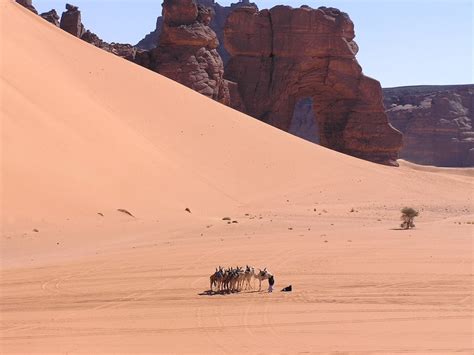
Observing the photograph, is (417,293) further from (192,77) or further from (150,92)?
(192,77)

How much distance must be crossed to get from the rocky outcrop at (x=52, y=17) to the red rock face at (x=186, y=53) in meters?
10.2

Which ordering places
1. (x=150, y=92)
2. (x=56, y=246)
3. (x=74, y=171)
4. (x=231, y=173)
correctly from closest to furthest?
(x=56, y=246) → (x=74, y=171) → (x=231, y=173) → (x=150, y=92)

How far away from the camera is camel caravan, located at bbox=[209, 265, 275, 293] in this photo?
9164 millimetres

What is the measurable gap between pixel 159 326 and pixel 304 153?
21279mm

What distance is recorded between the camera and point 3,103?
18594mm

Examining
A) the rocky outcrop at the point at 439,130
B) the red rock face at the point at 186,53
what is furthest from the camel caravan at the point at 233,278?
the rocky outcrop at the point at 439,130

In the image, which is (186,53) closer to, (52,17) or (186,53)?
(186,53)

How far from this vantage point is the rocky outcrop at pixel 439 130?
68.3 m

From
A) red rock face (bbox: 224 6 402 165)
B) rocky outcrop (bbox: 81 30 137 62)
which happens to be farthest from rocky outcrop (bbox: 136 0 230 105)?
red rock face (bbox: 224 6 402 165)

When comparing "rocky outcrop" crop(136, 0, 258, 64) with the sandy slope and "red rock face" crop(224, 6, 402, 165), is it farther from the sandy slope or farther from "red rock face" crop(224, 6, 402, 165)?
the sandy slope

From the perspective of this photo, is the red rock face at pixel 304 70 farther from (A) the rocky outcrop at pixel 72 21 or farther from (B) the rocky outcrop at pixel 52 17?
(B) the rocky outcrop at pixel 52 17

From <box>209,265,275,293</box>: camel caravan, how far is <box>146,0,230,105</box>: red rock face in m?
28.6

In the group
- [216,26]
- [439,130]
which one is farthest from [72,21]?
[216,26]

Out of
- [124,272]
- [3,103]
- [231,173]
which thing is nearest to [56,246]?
[124,272]
